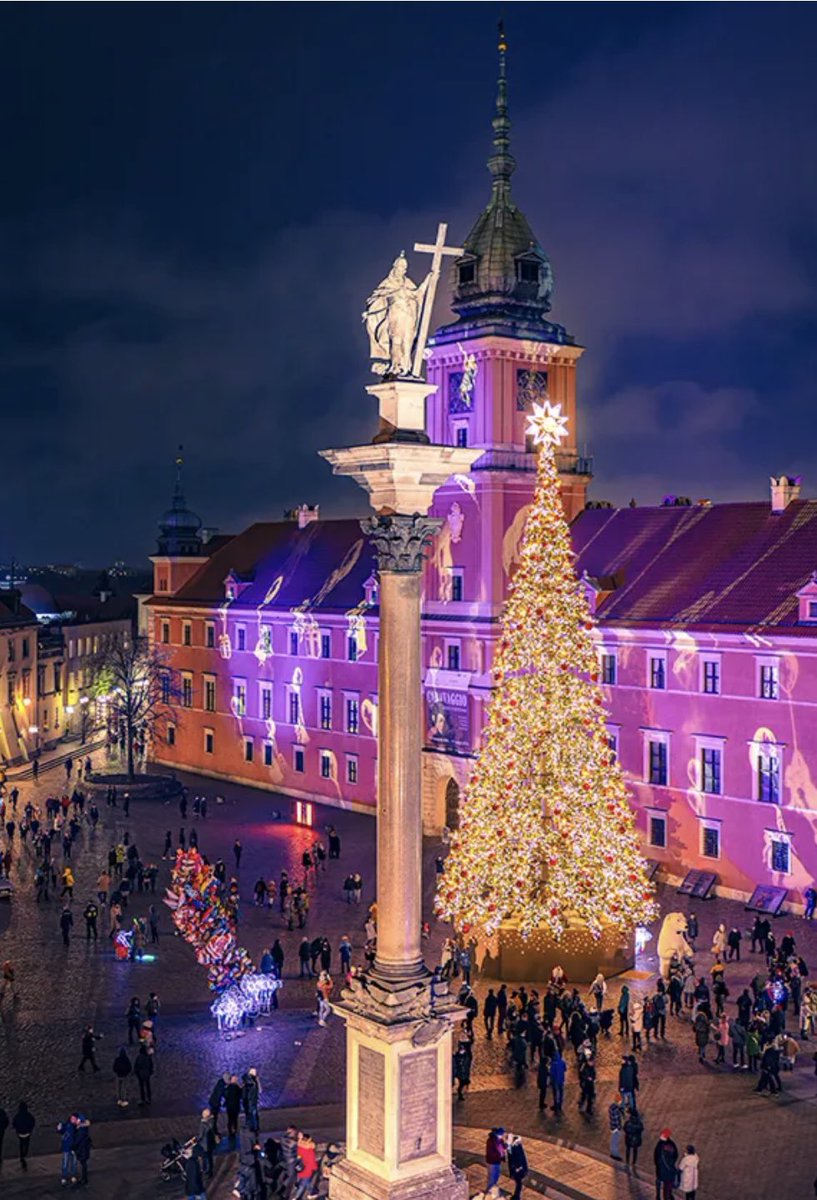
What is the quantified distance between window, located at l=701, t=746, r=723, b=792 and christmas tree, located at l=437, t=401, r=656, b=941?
997 centimetres

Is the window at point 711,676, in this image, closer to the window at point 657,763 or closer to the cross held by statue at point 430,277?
the window at point 657,763

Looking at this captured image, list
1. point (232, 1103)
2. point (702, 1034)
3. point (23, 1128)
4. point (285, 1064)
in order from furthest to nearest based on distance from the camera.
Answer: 1. point (702, 1034)
2. point (285, 1064)
3. point (232, 1103)
4. point (23, 1128)

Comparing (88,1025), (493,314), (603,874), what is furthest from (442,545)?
(88,1025)

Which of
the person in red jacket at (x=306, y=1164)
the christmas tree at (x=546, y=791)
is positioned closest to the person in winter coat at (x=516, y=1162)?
the person in red jacket at (x=306, y=1164)

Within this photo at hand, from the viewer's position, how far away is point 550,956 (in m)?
34.6

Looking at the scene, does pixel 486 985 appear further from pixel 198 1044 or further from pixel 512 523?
pixel 512 523

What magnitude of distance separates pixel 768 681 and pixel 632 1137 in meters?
21.7

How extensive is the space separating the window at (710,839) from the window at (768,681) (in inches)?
184

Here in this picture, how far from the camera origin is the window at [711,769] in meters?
43.9

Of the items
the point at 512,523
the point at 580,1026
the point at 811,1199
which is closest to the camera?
the point at 811,1199

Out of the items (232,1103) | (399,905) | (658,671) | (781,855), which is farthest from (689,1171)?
(658,671)

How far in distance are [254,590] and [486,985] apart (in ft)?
119

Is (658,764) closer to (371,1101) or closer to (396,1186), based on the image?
(371,1101)

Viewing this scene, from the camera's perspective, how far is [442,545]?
177 ft
